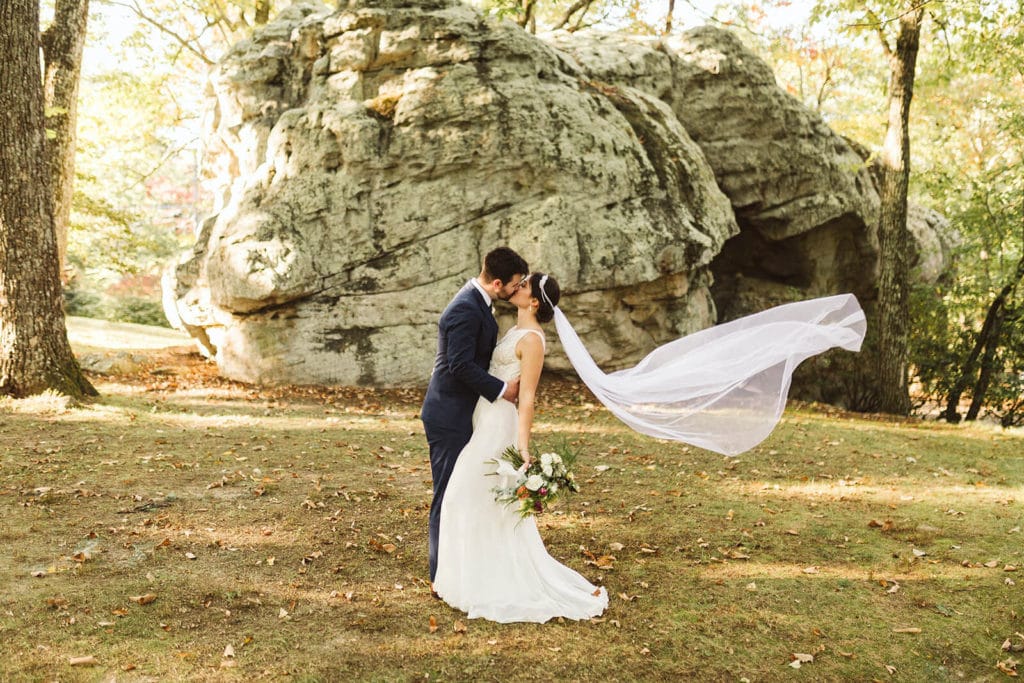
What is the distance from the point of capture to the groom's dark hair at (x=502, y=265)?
18.1 ft

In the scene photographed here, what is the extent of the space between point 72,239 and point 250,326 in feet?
24.8

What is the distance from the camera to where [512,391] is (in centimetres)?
568

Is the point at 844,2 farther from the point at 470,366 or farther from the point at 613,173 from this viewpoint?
the point at 470,366

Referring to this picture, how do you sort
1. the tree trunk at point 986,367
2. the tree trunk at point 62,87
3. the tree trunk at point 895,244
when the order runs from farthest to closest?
the tree trunk at point 986,367
the tree trunk at point 895,244
the tree trunk at point 62,87

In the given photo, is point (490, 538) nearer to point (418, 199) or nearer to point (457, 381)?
point (457, 381)

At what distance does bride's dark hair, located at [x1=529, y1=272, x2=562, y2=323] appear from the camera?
570cm

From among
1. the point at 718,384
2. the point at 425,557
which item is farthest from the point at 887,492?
the point at 425,557

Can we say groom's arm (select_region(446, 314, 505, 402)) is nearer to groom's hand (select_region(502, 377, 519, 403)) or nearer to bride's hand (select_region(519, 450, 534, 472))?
groom's hand (select_region(502, 377, 519, 403))

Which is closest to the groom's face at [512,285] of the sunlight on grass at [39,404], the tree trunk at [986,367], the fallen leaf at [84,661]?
the fallen leaf at [84,661]

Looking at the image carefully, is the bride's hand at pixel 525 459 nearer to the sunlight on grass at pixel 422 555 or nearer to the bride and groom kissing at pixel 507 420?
the bride and groom kissing at pixel 507 420

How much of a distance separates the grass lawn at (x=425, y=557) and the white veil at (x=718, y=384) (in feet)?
4.56

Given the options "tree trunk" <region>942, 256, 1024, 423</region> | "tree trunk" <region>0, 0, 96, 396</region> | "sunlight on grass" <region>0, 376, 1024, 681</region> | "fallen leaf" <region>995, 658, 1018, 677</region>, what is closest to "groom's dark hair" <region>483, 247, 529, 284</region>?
"sunlight on grass" <region>0, 376, 1024, 681</region>

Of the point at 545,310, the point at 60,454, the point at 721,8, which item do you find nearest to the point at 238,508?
the point at 60,454

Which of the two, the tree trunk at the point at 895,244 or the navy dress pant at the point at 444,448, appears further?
the tree trunk at the point at 895,244
